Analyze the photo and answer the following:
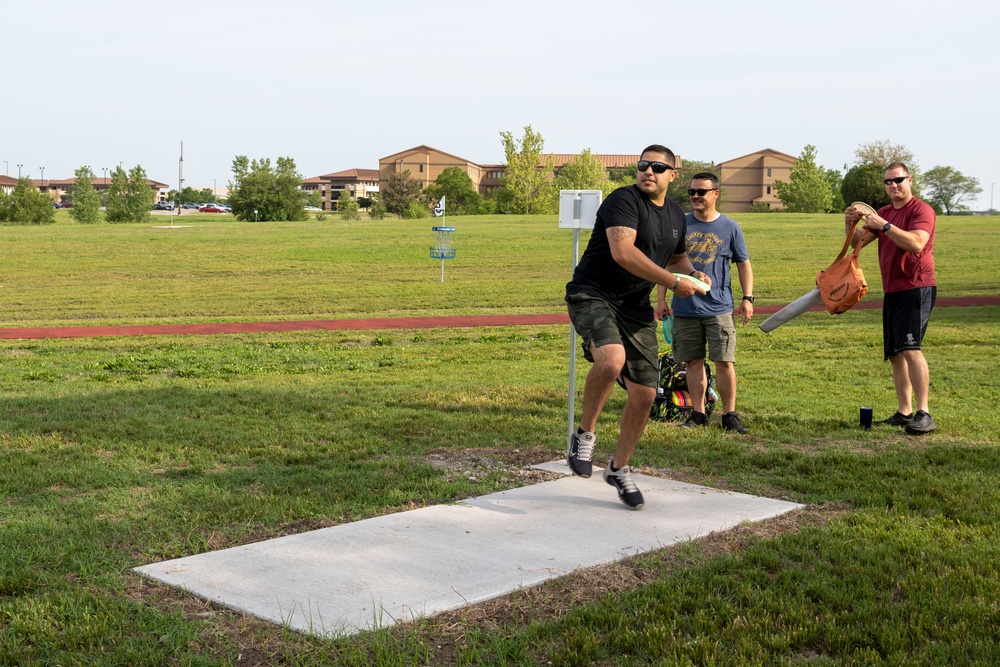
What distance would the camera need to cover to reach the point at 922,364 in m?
8.48

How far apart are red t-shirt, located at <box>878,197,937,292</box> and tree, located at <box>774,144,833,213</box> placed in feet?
269

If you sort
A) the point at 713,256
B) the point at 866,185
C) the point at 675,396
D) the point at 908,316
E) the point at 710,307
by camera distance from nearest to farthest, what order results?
the point at 908,316 < the point at 713,256 < the point at 710,307 < the point at 675,396 < the point at 866,185

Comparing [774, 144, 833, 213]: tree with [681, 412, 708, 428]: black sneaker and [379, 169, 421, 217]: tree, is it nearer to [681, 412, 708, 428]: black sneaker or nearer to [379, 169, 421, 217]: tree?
[379, 169, 421, 217]: tree

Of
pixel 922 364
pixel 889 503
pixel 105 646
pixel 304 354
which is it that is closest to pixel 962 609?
pixel 889 503

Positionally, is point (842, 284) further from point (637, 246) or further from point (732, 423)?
point (637, 246)

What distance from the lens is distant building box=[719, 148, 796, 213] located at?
451 feet

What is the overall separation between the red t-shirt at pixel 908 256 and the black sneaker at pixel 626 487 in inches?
140

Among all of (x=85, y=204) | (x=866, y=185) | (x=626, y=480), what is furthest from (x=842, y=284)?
(x=85, y=204)

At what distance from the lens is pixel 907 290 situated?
8.42m

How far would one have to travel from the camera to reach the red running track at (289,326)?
17.6 metres

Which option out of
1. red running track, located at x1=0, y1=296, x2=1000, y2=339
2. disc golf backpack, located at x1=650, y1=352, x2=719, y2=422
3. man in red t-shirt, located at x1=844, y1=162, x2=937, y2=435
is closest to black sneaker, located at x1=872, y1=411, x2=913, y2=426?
man in red t-shirt, located at x1=844, y1=162, x2=937, y2=435

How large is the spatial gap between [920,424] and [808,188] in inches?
3282

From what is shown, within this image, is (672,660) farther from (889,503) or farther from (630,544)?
(889,503)

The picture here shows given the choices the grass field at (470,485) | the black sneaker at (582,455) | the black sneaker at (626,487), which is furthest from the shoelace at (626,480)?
the grass field at (470,485)
